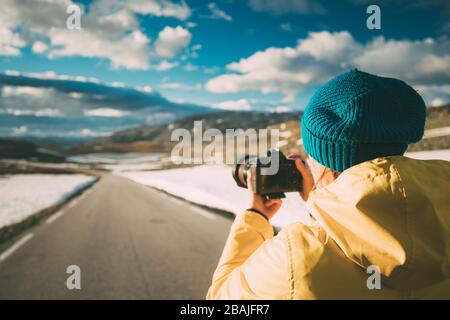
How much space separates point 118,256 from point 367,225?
17.7ft

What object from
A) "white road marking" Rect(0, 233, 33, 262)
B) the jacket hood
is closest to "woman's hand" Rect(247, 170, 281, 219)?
the jacket hood

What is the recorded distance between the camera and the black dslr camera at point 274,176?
171cm

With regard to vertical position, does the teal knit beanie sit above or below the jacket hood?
above

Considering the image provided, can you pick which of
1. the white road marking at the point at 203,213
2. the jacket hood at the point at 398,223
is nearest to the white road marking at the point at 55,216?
the white road marking at the point at 203,213

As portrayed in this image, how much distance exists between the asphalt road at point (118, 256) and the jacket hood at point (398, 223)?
11.1 feet

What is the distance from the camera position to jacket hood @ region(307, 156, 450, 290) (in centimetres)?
97

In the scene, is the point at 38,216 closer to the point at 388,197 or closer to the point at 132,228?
the point at 132,228

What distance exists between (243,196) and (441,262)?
11.1 metres

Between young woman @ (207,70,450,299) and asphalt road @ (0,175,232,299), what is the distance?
130 inches

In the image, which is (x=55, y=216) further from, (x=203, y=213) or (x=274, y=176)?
(x=274, y=176)

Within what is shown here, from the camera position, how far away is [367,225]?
0.99 metres
